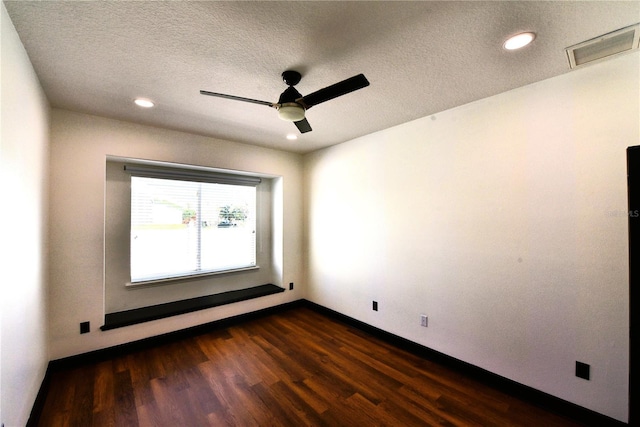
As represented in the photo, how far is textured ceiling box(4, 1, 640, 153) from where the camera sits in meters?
1.31

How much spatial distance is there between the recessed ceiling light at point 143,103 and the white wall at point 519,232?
7.98ft

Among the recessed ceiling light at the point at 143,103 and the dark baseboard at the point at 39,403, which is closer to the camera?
the dark baseboard at the point at 39,403

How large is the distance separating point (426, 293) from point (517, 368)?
34.8 inches

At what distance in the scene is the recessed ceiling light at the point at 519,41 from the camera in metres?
1.48

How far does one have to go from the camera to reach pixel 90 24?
140 cm

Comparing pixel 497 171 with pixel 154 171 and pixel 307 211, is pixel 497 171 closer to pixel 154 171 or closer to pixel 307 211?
pixel 307 211

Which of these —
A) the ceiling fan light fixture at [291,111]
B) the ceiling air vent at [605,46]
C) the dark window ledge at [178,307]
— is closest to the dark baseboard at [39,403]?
the dark window ledge at [178,307]

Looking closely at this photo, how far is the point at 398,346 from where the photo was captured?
9.38 feet

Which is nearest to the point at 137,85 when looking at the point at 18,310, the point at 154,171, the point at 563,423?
the point at 154,171

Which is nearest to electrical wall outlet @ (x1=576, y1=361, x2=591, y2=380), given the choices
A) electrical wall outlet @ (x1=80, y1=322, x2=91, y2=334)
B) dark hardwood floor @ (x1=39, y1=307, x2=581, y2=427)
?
dark hardwood floor @ (x1=39, y1=307, x2=581, y2=427)

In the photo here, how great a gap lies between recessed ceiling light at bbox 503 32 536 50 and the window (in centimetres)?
341

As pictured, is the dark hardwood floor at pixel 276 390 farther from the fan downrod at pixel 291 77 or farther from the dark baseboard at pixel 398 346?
the fan downrod at pixel 291 77

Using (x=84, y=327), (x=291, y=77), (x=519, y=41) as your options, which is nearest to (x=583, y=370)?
(x=519, y=41)

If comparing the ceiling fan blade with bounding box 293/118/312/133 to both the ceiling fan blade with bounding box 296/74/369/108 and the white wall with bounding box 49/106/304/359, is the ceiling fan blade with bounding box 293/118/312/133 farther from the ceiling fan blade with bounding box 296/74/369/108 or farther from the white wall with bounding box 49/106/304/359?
the white wall with bounding box 49/106/304/359
